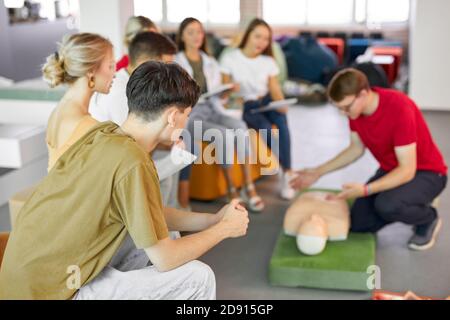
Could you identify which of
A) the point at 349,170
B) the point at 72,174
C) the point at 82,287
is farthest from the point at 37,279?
the point at 349,170

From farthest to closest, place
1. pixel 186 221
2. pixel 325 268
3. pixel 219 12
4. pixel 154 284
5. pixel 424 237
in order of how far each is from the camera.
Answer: pixel 219 12
pixel 424 237
pixel 325 268
pixel 186 221
pixel 154 284

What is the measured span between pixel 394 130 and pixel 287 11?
21.6 ft

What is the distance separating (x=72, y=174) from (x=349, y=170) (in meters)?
3.13

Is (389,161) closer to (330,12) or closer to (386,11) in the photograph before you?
(386,11)

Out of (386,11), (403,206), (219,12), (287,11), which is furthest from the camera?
(219,12)

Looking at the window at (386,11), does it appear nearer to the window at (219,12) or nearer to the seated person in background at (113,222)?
the window at (219,12)

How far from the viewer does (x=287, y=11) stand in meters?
9.10

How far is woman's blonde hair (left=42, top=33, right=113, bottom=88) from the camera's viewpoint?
208cm

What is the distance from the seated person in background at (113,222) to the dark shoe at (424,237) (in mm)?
1708

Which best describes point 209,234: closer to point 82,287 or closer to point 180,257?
point 180,257

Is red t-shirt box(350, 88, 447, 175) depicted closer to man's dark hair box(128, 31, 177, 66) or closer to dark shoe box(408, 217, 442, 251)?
dark shoe box(408, 217, 442, 251)

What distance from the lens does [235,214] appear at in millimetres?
1659

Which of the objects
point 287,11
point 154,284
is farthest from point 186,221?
point 287,11

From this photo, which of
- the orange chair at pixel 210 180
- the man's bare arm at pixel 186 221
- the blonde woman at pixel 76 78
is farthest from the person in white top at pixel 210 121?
the man's bare arm at pixel 186 221
